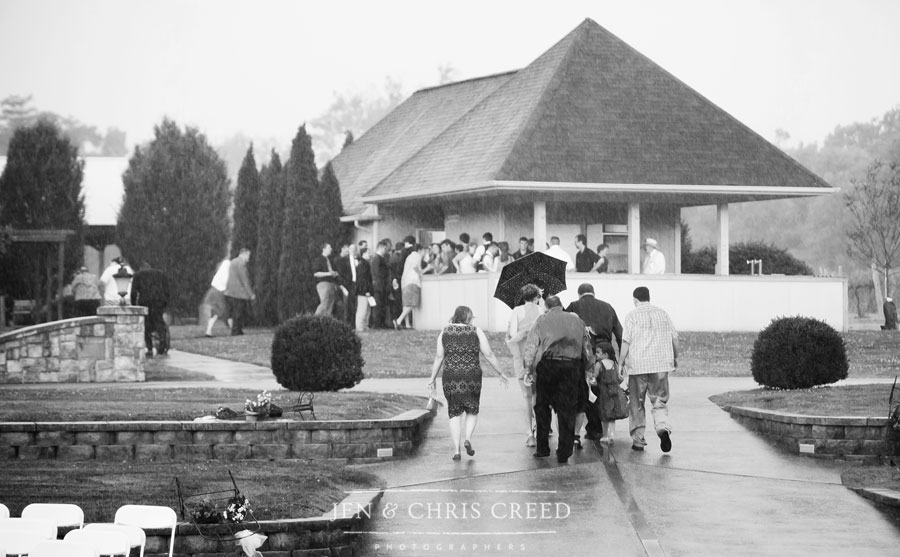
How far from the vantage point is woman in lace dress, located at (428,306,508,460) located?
16.6m

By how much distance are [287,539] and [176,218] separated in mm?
36561

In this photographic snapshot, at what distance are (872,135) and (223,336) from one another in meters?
64.5

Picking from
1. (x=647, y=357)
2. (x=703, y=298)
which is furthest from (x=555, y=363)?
(x=703, y=298)

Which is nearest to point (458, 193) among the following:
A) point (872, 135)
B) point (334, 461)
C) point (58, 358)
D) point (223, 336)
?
point (223, 336)

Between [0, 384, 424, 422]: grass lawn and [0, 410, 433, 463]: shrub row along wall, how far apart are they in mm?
650

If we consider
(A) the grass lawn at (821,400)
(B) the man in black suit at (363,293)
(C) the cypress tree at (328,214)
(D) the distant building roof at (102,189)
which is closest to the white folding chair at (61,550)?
(A) the grass lawn at (821,400)

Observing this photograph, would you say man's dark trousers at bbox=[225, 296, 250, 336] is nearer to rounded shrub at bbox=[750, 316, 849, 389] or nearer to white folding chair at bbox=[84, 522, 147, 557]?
rounded shrub at bbox=[750, 316, 849, 389]

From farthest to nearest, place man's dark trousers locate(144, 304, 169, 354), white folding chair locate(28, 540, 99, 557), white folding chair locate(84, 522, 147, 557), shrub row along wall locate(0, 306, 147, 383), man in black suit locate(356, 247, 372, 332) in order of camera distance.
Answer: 1. man in black suit locate(356, 247, 372, 332)
2. man's dark trousers locate(144, 304, 169, 354)
3. shrub row along wall locate(0, 306, 147, 383)
4. white folding chair locate(84, 522, 147, 557)
5. white folding chair locate(28, 540, 99, 557)

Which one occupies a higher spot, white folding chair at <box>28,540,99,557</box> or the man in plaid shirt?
the man in plaid shirt

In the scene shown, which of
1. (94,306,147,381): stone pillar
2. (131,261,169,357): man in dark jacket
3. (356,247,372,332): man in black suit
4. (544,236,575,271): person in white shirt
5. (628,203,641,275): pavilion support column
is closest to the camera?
(94,306,147,381): stone pillar

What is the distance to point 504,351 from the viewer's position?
2948cm

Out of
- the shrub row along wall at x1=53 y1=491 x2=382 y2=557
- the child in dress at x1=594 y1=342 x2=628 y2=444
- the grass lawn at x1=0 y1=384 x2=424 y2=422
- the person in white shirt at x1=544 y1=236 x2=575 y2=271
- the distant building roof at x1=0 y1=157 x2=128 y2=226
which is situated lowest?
the shrub row along wall at x1=53 y1=491 x2=382 y2=557

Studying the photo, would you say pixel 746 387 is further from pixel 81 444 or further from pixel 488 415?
pixel 81 444

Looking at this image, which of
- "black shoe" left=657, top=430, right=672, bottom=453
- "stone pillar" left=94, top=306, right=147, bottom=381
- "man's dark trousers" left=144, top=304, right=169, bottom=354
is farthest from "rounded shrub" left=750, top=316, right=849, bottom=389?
"man's dark trousers" left=144, top=304, right=169, bottom=354
